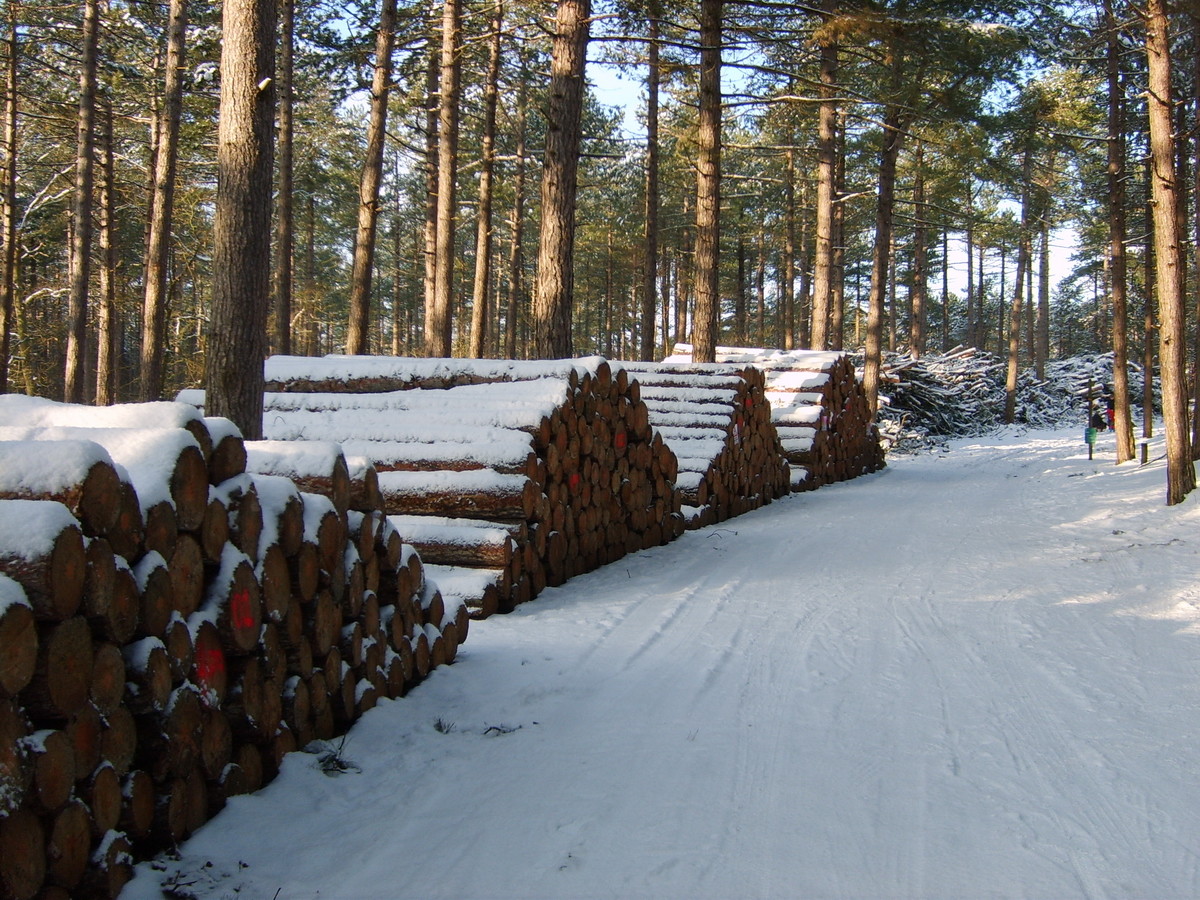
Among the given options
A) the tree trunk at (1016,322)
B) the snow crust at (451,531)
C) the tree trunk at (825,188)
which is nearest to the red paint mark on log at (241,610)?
the snow crust at (451,531)

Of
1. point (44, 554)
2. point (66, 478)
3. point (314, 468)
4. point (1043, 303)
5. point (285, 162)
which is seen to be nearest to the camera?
point (44, 554)

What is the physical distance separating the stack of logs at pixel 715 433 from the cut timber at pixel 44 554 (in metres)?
8.07

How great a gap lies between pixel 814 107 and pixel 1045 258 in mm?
23506

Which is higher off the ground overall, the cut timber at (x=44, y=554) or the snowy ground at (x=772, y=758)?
the cut timber at (x=44, y=554)

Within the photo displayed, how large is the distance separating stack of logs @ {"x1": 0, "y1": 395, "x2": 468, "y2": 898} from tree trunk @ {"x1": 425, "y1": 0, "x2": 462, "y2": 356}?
1396 cm

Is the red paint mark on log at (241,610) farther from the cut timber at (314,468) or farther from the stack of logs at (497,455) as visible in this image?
the stack of logs at (497,455)

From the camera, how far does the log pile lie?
15.3m

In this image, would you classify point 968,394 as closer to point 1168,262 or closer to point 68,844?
point 1168,262

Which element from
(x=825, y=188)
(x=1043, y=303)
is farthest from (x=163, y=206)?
(x=1043, y=303)

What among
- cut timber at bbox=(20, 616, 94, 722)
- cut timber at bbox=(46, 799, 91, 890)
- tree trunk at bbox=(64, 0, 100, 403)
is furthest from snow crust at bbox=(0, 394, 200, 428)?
tree trunk at bbox=(64, 0, 100, 403)

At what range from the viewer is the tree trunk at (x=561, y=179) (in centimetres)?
1027

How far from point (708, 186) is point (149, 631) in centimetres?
1282

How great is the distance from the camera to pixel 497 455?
22.1 ft

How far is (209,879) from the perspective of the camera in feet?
8.86
